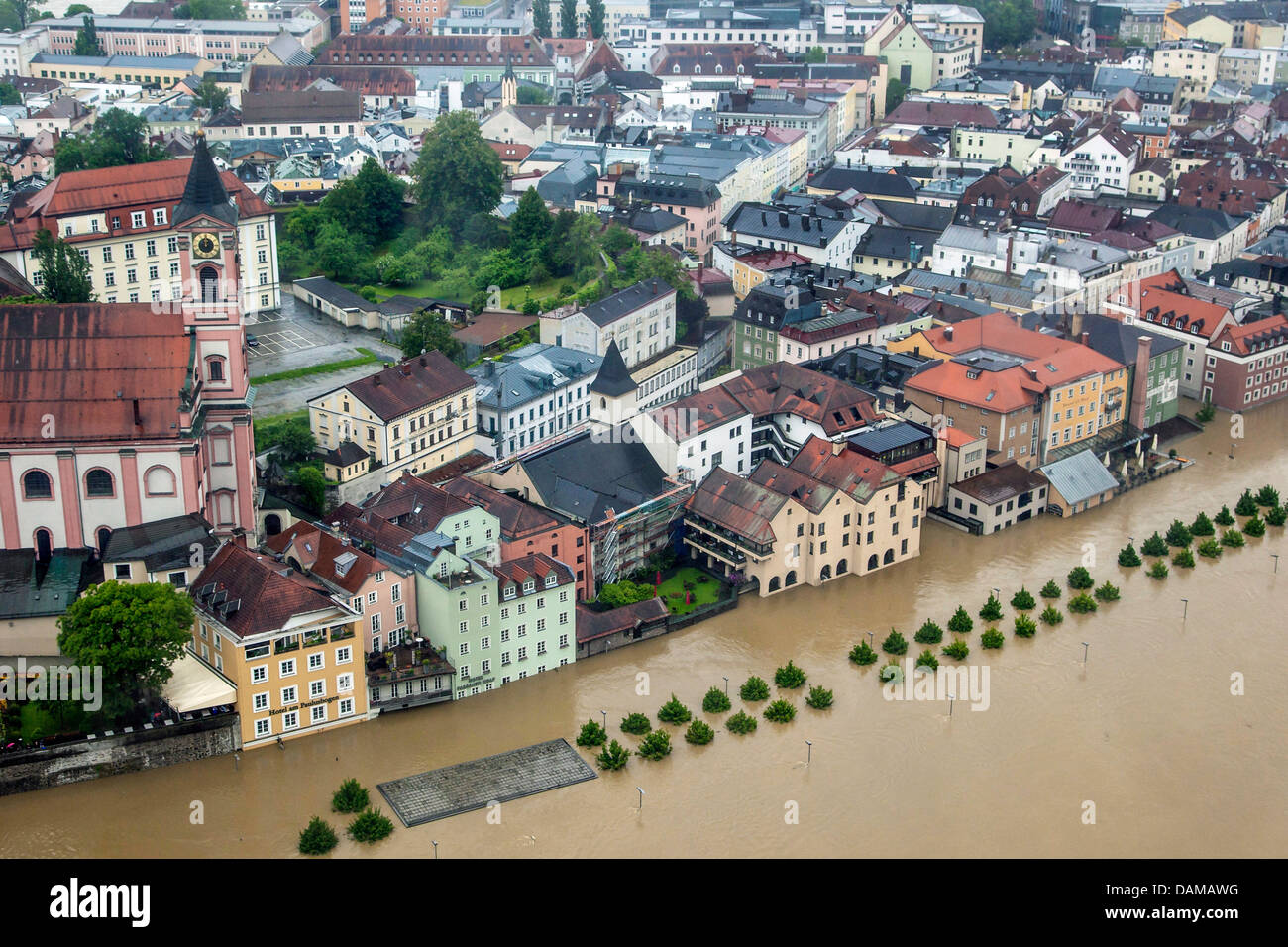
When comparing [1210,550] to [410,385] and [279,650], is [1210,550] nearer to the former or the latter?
[410,385]

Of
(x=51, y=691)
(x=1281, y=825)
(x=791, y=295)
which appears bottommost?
(x=1281, y=825)

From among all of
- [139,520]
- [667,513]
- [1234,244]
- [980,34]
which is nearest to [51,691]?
[139,520]

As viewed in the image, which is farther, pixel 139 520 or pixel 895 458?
pixel 895 458

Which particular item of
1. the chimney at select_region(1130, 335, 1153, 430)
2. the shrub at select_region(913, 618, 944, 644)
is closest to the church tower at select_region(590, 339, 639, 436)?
the shrub at select_region(913, 618, 944, 644)

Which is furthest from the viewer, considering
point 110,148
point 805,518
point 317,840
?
point 110,148

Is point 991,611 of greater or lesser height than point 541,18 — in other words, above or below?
below

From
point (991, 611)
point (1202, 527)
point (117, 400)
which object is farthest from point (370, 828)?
point (1202, 527)

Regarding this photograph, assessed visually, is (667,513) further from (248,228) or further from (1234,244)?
(1234,244)
